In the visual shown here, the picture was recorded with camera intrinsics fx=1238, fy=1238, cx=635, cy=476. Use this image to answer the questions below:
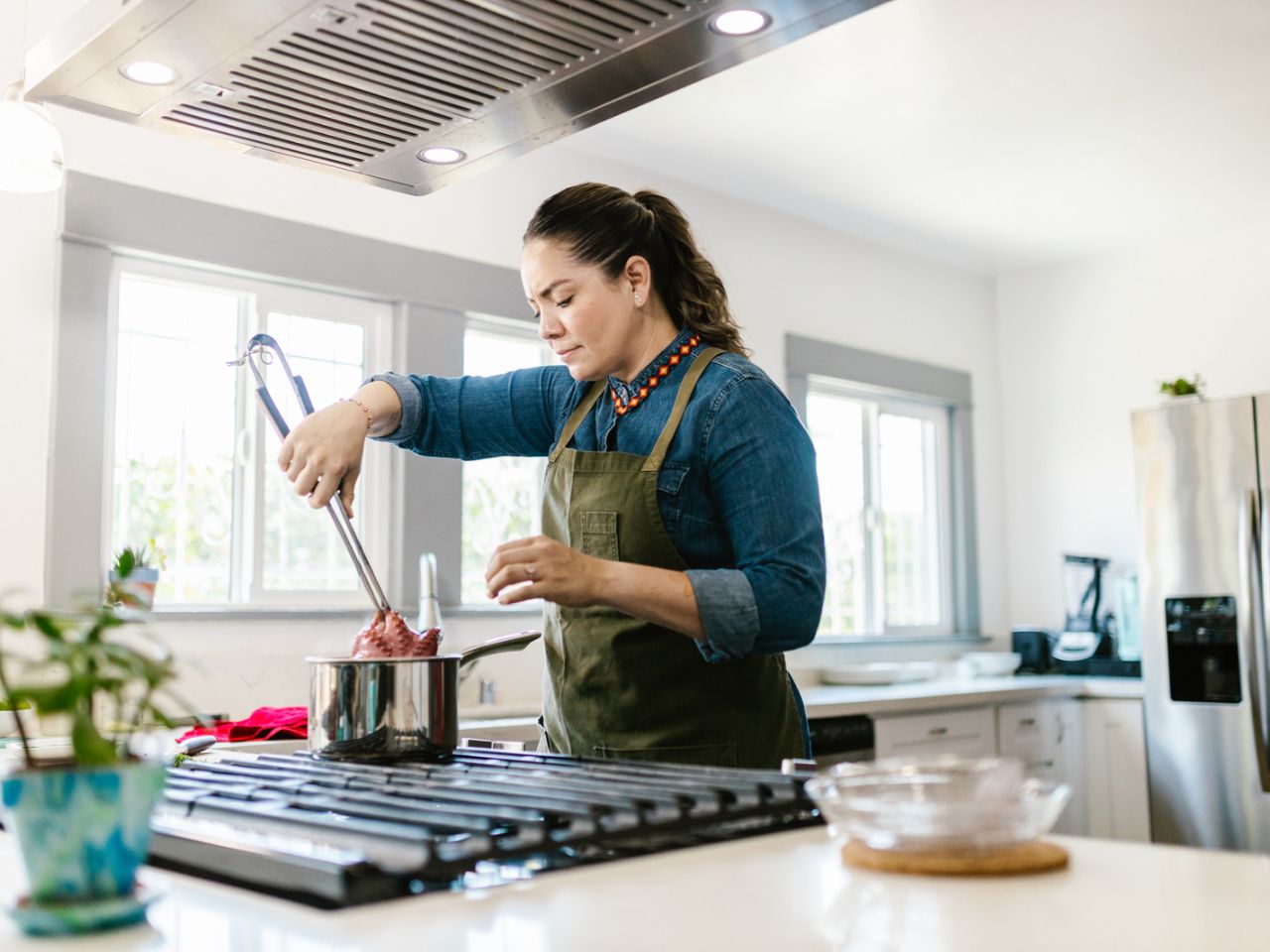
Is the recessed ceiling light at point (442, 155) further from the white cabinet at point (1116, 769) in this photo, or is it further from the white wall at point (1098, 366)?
→ the white wall at point (1098, 366)

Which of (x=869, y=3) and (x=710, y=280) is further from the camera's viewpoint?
(x=710, y=280)

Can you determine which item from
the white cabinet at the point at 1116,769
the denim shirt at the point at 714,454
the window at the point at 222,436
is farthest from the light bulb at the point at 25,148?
the white cabinet at the point at 1116,769

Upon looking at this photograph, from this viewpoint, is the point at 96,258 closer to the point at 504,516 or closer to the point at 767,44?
the point at 504,516

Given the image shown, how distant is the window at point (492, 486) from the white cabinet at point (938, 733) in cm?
126

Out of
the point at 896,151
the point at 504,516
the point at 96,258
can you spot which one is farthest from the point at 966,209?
the point at 96,258

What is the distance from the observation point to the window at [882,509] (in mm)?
4930

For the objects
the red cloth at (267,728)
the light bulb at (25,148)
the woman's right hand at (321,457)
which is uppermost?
the light bulb at (25,148)

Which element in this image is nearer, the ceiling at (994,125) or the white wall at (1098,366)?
the ceiling at (994,125)

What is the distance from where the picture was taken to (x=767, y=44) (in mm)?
1230

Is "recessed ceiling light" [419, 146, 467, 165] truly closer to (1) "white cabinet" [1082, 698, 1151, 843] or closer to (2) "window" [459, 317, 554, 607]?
(2) "window" [459, 317, 554, 607]

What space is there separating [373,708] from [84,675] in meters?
0.61

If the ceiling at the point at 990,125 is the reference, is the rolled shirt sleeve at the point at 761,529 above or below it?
below

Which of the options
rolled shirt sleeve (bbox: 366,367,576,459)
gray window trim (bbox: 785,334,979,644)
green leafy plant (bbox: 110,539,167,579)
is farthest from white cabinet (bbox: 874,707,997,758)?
rolled shirt sleeve (bbox: 366,367,576,459)

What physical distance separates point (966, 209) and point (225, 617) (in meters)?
3.12
